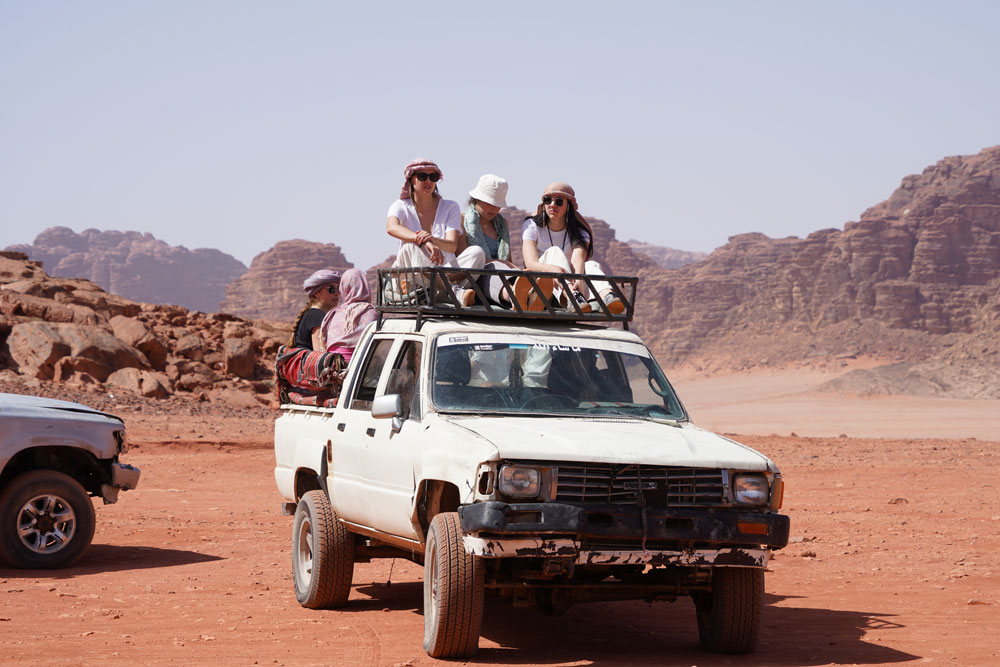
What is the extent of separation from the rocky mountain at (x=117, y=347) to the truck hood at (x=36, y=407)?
28131 millimetres

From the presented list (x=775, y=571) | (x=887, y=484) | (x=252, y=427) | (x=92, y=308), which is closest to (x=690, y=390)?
(x=92, y=308)

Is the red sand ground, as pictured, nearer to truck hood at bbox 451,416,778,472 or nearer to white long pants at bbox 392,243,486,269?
truck hood at bbox 451,416,778,472

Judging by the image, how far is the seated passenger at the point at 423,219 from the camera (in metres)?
9.99

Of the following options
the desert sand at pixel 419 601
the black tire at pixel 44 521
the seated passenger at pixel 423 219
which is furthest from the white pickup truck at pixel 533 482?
the black tire at pixel 44 521

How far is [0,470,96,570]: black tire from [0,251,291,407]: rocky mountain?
28.5 m

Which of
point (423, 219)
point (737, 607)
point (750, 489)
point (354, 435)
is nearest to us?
point (750, 489)

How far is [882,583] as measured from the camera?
11.2 m

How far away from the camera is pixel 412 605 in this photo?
31.9 feet

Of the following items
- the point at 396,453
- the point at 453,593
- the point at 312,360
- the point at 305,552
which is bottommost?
the point at 305,552

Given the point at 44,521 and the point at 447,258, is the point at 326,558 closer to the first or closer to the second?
the point at 447,258

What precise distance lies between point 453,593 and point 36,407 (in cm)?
592

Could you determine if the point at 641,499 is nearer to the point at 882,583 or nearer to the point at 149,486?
the point at 882,583

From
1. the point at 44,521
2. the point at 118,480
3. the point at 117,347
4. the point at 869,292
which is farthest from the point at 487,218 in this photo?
the point at 869,292

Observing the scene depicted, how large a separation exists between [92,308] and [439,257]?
4019cm
